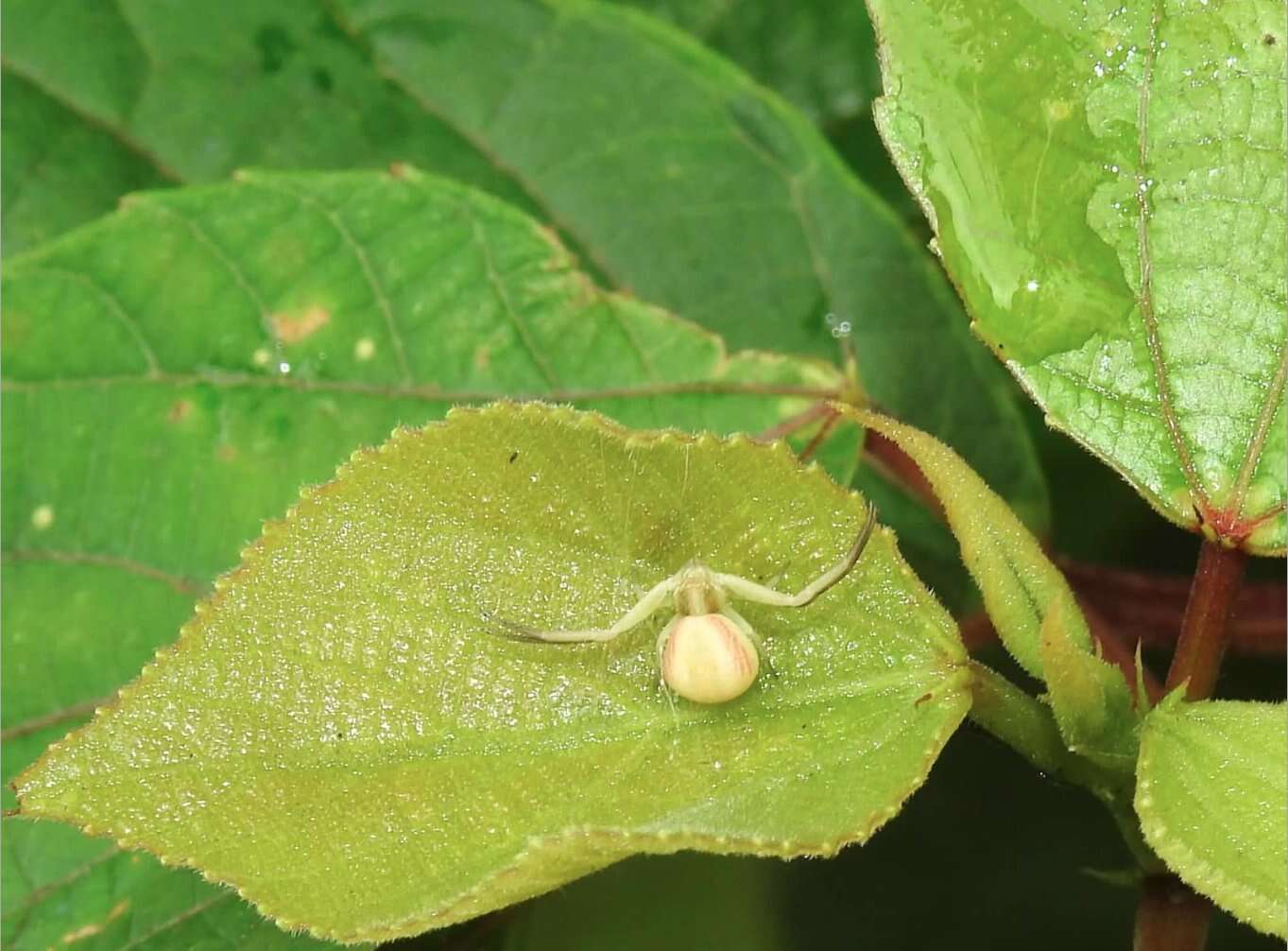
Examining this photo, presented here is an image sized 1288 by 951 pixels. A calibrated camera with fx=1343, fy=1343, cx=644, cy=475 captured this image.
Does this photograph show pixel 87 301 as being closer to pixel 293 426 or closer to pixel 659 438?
pixel 293 426

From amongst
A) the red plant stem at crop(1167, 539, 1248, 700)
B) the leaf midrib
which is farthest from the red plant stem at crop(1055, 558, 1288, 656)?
the leaf midrib

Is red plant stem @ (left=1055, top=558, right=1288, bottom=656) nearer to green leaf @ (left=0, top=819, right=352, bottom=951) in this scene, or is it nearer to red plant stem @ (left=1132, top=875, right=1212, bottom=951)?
red plant stem @ (left=1132, top=875, right=1212, bottom=951)

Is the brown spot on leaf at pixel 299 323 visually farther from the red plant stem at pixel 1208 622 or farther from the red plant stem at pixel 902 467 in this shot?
the red plant stem at pixel 1208 622

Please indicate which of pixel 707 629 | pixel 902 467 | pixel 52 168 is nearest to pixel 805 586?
pixel 707 629

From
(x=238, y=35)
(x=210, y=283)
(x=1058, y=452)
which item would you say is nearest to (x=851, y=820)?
(x=210, y=283)

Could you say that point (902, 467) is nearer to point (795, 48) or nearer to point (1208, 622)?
point (1208, 622)
